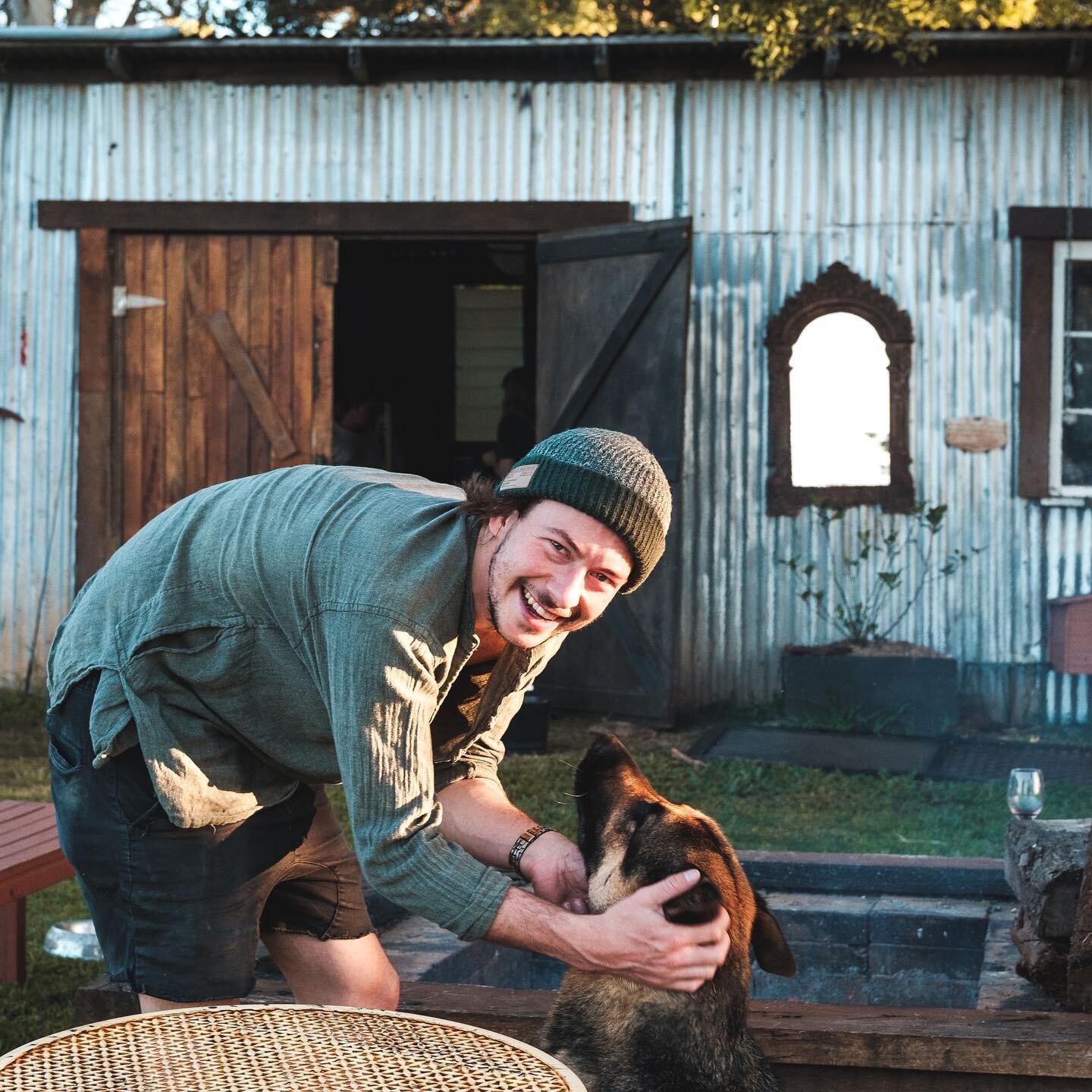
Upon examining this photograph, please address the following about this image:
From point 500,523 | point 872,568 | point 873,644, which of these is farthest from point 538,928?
point 872,568

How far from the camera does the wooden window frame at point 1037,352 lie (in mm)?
8508

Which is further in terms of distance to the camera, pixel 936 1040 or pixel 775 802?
pixel 775 802

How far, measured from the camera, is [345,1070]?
2.01 metres

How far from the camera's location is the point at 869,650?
27.1ft

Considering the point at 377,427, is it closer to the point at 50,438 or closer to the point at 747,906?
the point at 50,438

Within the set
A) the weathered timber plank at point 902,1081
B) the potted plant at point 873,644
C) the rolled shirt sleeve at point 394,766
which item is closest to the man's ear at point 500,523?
the rolled shirt sleeve at point 394,766

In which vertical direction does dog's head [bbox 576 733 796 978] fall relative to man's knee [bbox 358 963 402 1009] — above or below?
above

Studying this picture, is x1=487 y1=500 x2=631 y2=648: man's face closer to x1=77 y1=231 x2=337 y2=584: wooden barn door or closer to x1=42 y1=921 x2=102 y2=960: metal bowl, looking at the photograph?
x1=42 y1=921 x2=102 y2=960: metal bowl

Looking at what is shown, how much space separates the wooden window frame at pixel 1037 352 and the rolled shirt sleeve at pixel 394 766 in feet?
22.9

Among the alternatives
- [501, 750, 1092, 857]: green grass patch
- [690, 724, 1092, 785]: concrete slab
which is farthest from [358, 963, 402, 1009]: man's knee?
[690, 724, 1092, 785]: concrete slab

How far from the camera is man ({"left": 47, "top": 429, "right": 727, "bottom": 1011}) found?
2279 mm

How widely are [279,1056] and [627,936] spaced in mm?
574

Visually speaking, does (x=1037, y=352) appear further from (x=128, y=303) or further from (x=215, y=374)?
(x=128, y=303)

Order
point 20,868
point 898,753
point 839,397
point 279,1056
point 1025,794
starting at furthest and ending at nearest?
point 839,397 < point 898,753 < point 1025,794 < point 20,868 < point 279,1056
